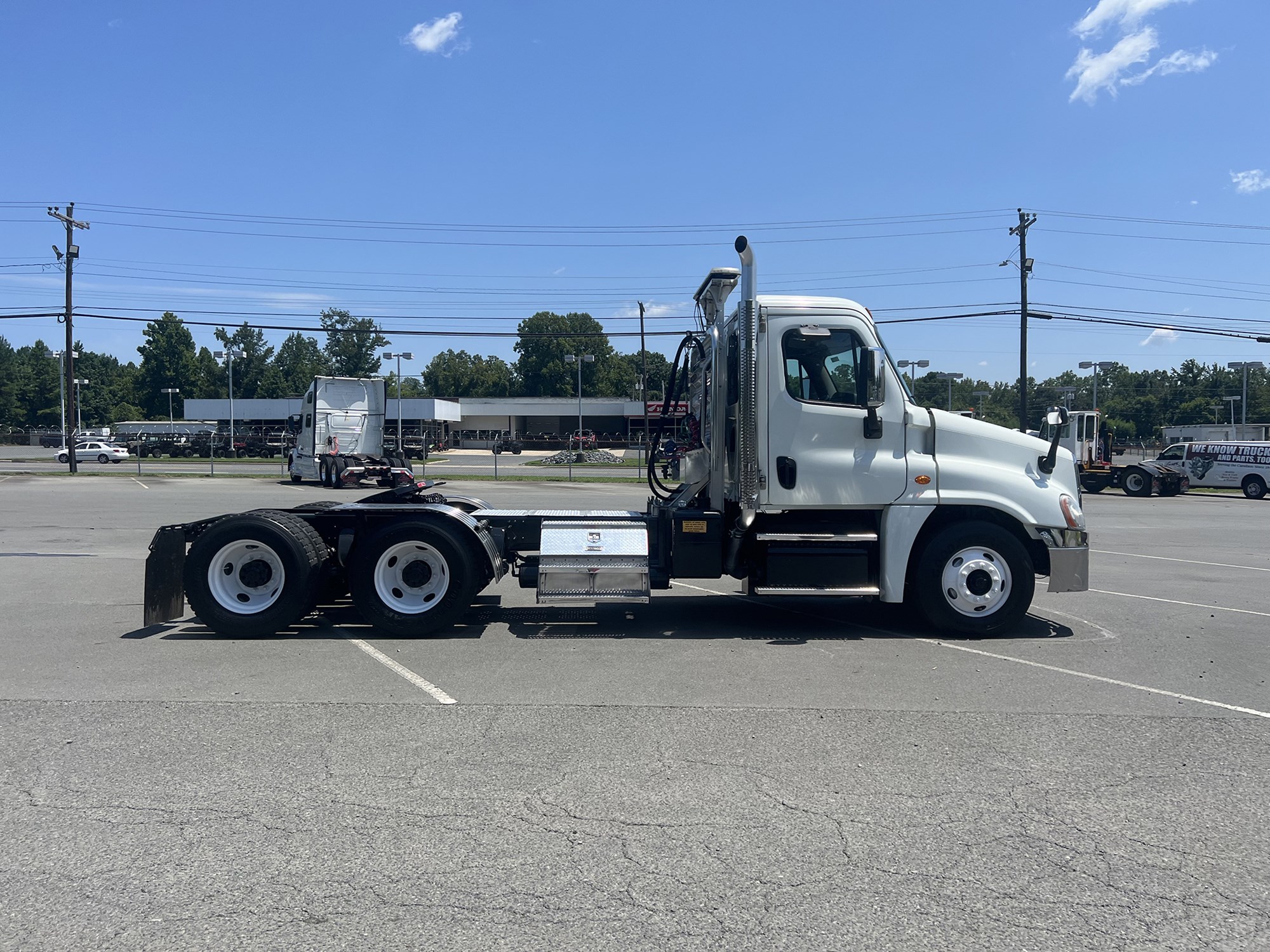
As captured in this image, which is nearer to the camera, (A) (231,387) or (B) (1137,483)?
(B) (1137,483)

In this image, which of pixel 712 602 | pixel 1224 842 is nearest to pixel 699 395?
pixel 712 602

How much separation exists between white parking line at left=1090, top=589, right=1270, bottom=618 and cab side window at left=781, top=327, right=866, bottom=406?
196 inches

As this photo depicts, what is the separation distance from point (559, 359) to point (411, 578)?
5085 inches

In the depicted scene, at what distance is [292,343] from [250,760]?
487ft

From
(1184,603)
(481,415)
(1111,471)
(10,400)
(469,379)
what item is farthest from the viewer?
(469,379)

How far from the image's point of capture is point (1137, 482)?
31.0 m

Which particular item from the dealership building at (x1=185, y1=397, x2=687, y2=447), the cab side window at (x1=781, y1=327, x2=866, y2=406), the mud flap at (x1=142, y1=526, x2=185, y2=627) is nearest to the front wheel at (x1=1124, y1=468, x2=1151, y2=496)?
the cab side window at (x1=781, y1=327, x2=866, y2=406)

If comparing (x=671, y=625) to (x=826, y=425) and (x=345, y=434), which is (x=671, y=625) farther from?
(x=345, y=434)

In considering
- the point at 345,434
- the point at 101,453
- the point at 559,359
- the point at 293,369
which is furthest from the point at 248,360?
the point at 345,434

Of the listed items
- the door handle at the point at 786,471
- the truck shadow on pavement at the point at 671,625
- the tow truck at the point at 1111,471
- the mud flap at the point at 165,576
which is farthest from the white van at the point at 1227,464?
the mud flap at the point at 165,576

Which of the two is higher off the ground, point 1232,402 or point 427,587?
point 1232,402

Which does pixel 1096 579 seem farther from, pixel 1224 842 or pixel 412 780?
pixel 412 780

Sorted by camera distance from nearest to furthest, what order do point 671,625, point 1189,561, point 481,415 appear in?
point 671,625
point 1189,561
point 481,415

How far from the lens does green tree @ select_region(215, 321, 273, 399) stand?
129125 mm
